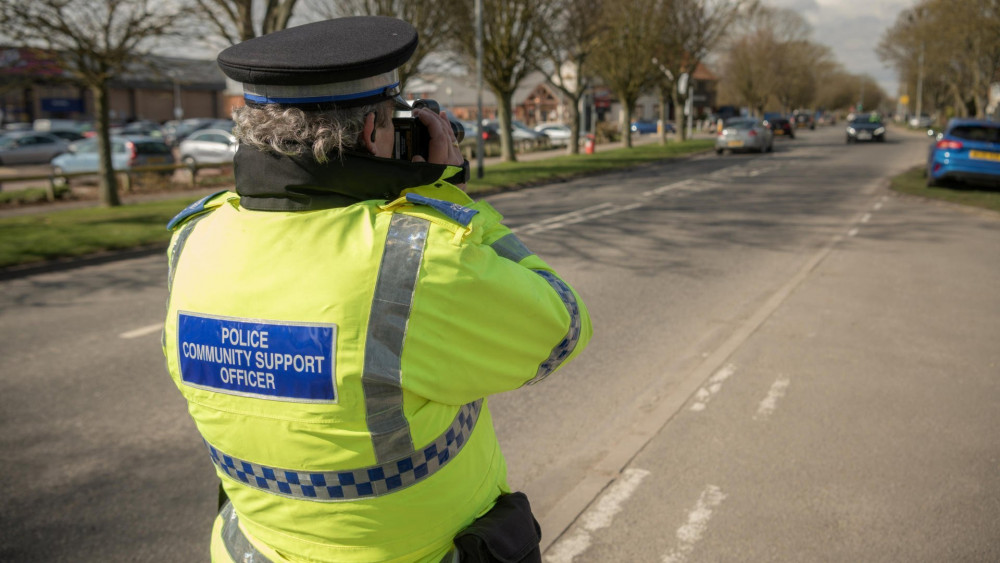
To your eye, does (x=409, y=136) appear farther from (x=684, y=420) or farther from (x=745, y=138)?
(x=745, y=138)

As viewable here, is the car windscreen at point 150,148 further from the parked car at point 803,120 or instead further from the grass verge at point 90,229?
the parked car at point 803,120

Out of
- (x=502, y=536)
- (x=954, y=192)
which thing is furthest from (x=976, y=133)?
(x=502, y=536)

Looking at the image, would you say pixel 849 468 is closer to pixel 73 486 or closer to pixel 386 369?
pixel 386 369

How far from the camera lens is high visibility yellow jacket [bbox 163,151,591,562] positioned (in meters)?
1.33

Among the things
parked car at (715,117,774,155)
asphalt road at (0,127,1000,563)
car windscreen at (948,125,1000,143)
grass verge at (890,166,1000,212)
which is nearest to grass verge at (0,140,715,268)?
asphalt road at (0,127,1000,563)

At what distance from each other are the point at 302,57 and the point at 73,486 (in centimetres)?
342

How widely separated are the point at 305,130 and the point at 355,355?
415 millimetres

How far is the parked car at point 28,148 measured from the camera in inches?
1257

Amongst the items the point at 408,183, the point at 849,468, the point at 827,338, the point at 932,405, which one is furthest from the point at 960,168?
the point at 408,183

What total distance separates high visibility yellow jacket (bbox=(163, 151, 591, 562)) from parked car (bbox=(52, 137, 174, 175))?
24.5 metres

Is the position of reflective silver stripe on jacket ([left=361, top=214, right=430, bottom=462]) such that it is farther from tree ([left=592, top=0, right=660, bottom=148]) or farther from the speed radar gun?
tree ([left=592, top=0, right=660, bottom=148])

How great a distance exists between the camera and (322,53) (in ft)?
4.52

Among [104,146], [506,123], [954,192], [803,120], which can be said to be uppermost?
[803,120]

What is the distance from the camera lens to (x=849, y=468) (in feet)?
12.6
